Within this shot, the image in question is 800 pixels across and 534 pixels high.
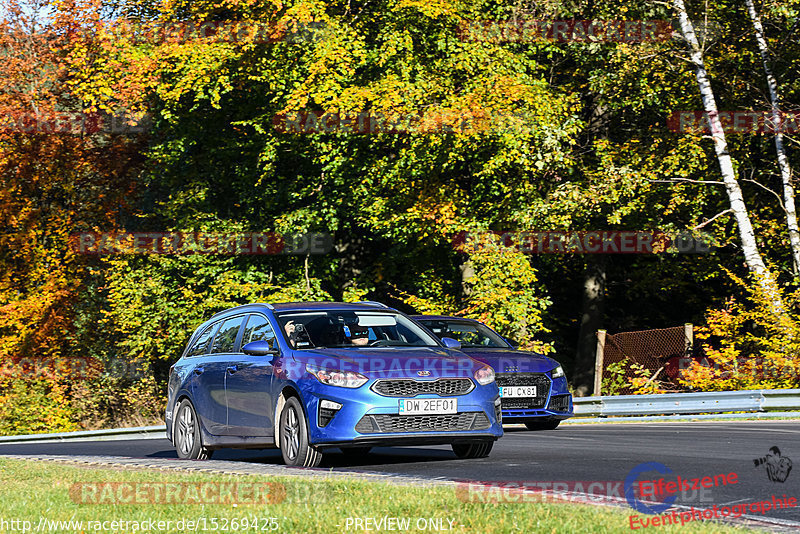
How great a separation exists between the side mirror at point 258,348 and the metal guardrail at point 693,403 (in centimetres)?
1159

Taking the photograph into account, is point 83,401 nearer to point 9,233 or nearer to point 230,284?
point 9,233

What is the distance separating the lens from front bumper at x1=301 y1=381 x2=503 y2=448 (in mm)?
11031

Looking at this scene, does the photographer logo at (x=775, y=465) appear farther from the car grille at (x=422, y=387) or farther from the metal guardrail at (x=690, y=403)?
the metal guardrail at (x=690, y=403)

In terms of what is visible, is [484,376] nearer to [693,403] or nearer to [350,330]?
[350,330]

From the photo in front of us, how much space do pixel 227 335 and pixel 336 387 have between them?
9.39 feet

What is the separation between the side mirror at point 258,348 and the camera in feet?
39.0

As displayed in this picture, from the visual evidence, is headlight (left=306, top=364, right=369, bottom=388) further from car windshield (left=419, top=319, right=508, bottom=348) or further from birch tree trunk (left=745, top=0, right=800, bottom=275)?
birch tree trunk (left=745, top=0, right=800, bottom=275)

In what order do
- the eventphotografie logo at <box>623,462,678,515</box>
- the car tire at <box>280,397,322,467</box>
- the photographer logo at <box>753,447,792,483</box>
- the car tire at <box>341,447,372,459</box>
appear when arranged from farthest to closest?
the car tire at <box>341,447,372,459</box>, the car tire at <box>280,397,322,467</box>, the photographer logo at <box>753,447,792,483</box>, the eventphotografie logo at <box>623,462,678,515</box>

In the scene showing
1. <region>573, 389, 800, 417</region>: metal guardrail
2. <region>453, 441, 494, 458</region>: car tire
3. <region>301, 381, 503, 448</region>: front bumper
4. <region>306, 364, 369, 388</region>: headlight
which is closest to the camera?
<region>301, 381, 503, 448</region>: front bumper

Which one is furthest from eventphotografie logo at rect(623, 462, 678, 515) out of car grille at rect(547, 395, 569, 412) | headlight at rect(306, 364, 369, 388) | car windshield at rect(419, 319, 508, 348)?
car windshield at rect(419, 319, 508, 348)

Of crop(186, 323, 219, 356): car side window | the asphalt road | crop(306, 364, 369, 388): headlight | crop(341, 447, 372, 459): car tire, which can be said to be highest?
crop(186, 323, 219, 356): car side window

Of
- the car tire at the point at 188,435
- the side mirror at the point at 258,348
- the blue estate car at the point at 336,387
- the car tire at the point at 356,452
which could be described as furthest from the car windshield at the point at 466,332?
the side mirror at the point at 258,348

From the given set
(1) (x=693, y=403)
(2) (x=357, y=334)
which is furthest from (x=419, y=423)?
(1) (x=693, y=403)

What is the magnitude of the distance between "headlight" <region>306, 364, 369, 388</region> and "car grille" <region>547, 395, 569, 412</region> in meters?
7.49
